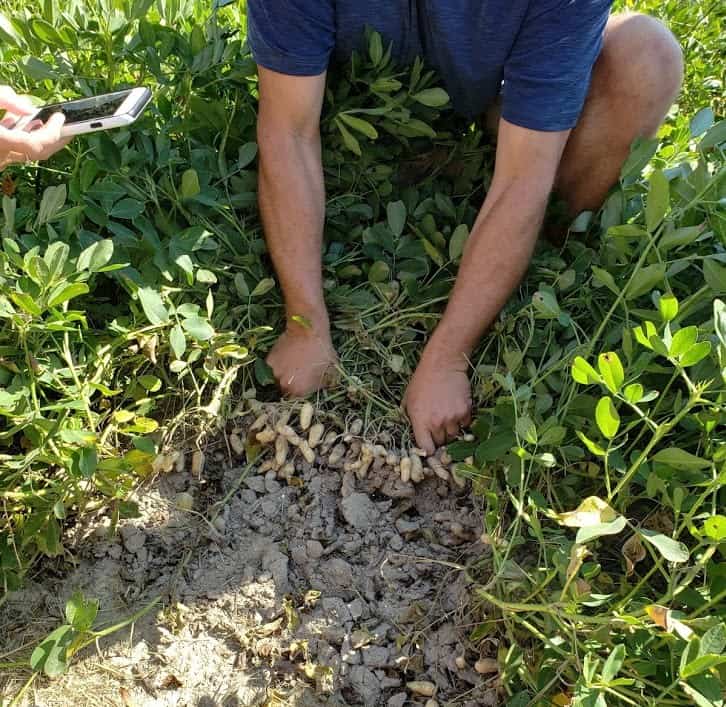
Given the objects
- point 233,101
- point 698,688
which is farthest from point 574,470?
point 233,101

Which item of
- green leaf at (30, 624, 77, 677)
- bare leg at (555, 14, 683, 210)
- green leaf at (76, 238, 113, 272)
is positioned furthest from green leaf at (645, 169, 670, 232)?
green leaf at (30, 624, 77, 677)

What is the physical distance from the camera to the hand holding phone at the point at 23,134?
4.42ft

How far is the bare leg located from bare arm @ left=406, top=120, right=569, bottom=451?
0.21m

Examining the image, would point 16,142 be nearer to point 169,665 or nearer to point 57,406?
point 57,406

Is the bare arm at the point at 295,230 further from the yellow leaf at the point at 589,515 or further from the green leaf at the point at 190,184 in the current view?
→ the yellow leaf at the point at 589,515

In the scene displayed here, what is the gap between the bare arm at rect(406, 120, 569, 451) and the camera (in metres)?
1.52

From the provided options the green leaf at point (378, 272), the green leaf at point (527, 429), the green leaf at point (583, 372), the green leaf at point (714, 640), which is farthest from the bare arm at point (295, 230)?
the green leaf at point (714, 640)

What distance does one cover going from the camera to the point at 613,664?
1.03 meters

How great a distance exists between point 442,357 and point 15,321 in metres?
0.73

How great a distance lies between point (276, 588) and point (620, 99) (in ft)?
3.75

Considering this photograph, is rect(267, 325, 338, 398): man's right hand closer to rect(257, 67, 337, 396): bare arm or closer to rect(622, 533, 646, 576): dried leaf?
rect(257, 67, 337, 396): bare arm

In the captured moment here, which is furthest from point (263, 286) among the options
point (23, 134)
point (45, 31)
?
point (45, 31)

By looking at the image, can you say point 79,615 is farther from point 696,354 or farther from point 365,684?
point 696,354

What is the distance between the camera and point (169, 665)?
4.39ft
